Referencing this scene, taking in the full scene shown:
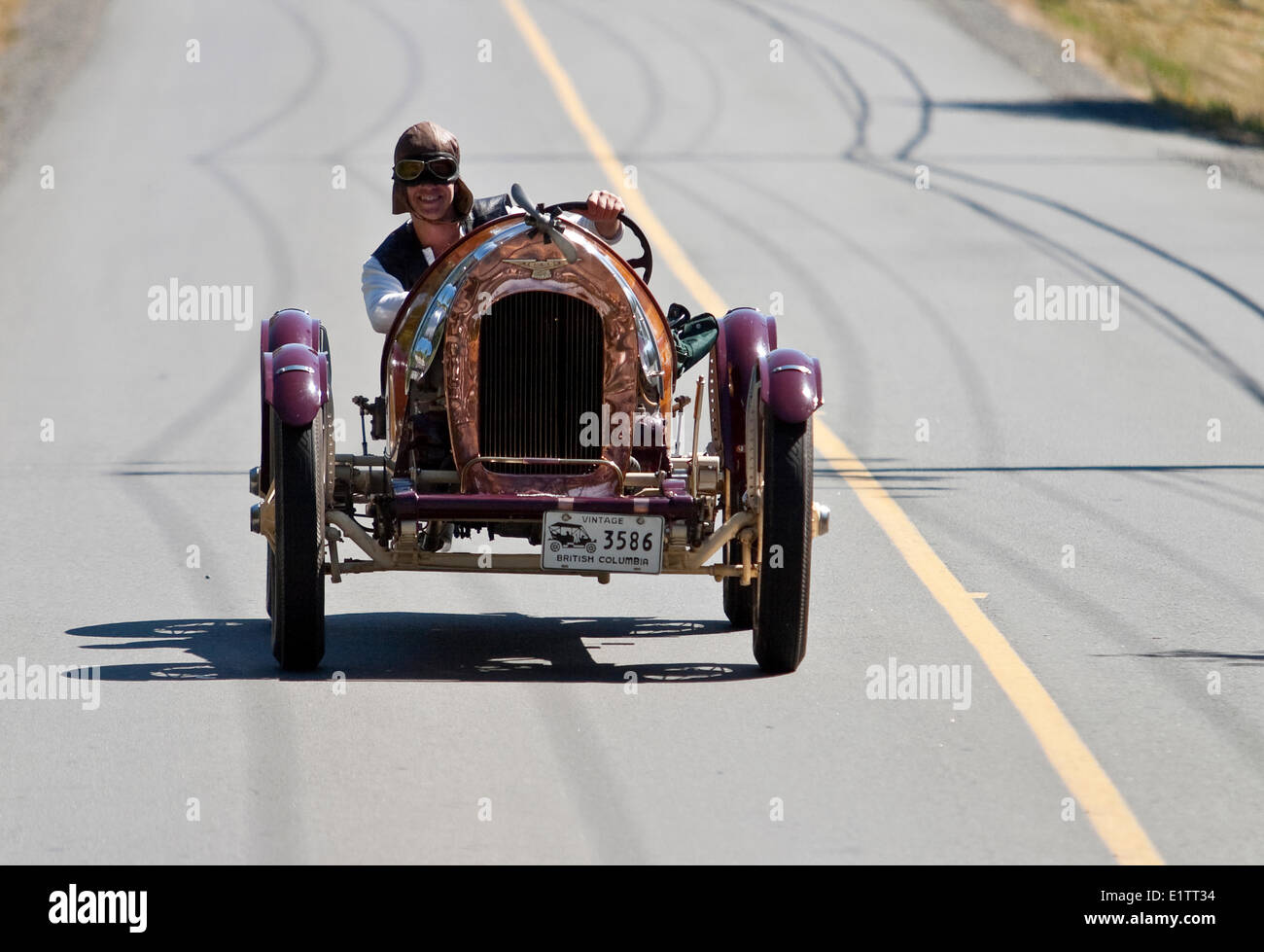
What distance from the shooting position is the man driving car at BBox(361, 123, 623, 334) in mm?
7691

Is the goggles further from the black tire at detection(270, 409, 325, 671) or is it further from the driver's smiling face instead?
the black tire at detection(270, 409, 325, 671)

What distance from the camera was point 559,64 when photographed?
85.4 ft

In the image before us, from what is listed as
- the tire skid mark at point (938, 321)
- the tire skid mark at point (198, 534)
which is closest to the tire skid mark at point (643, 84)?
the tire skid mark at point (938, 321)

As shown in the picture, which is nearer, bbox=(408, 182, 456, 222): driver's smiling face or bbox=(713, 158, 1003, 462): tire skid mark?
bbox=(408, 182, 456, 222): driver's smiling face

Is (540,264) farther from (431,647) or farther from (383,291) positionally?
(431,647)

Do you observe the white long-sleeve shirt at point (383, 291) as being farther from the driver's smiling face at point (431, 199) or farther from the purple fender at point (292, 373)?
the purple fender at point (292, 373)

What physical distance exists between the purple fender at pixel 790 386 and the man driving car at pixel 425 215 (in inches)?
37.2

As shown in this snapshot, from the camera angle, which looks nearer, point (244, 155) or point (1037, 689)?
point (1037, 689)

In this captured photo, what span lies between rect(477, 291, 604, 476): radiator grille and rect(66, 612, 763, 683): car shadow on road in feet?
2.23

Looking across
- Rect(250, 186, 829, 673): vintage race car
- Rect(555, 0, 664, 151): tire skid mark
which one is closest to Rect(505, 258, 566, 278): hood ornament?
Rect(250, 186, 829, 673): vintage race car
